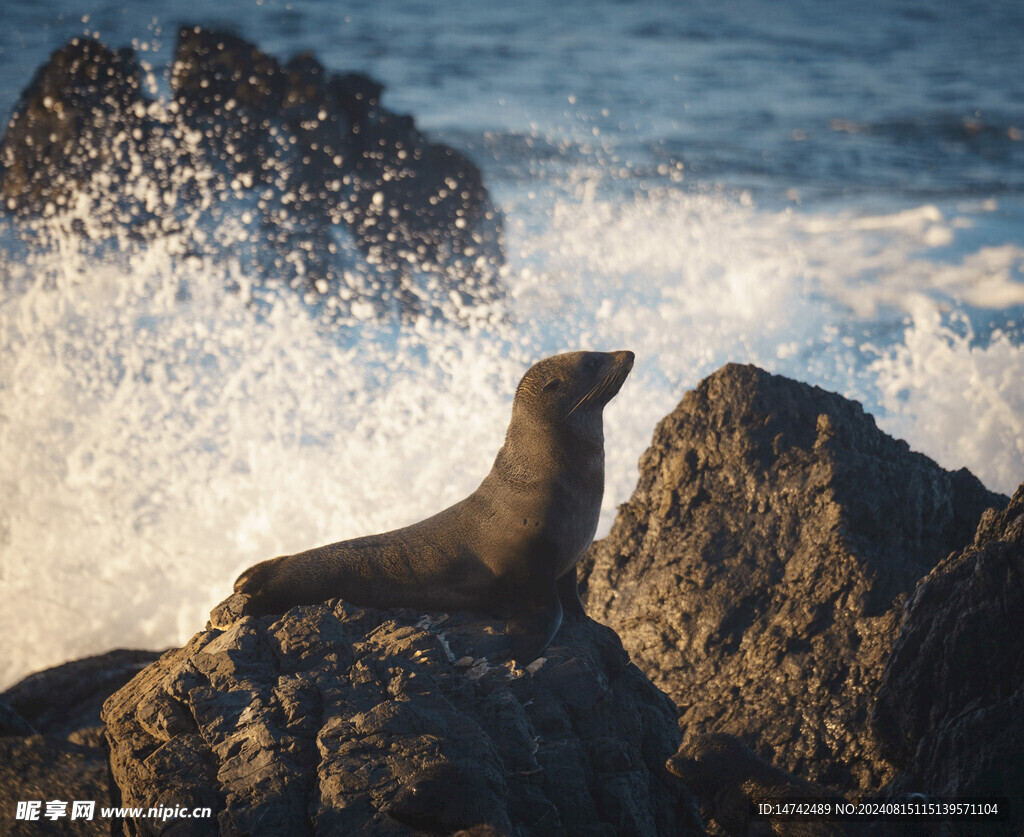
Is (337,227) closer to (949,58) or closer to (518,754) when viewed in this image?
(949,58)

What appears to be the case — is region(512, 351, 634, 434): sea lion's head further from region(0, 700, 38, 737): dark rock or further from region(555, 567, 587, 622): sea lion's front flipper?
region(0, 700, 38, 737): dark rock

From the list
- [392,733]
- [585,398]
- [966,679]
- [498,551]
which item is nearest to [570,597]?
[498,551]

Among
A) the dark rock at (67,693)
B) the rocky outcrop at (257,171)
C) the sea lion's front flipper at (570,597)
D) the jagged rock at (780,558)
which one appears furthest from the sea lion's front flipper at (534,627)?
the rocky outcrop at (257,171)

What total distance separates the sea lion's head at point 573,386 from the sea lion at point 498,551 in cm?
1

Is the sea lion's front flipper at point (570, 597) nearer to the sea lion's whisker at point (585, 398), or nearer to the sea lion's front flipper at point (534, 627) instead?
the sea lion's front flipper at point (534, 627)

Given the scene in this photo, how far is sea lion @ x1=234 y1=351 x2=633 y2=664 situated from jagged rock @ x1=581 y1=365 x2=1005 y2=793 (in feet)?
6.52

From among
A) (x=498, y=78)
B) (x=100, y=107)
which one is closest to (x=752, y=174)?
(x=498, y=78)

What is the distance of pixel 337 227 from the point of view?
19234mm

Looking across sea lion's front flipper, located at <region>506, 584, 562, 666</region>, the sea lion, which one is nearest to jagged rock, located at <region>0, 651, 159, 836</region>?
the sea lion

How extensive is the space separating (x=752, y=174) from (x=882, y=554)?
14177 millimetres

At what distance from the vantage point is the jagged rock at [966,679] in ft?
14.6

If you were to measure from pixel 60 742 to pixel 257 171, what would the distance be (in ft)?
46.7

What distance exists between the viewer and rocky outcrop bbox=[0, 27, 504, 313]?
18.2 meters

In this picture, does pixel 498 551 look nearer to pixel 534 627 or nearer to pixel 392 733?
pixel 534 627
